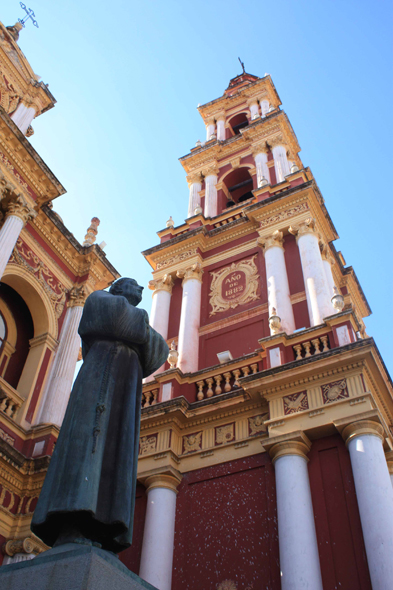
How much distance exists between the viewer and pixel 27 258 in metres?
15.4

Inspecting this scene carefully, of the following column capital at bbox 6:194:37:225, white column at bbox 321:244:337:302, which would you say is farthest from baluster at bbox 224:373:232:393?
column capital at bbox 6:194:37:225

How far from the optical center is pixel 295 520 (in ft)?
28.5

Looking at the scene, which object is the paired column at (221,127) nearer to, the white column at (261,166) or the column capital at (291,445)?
the white column at (261,166)

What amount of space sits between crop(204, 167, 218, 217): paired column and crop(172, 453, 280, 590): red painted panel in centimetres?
997

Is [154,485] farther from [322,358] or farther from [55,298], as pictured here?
[55,298]

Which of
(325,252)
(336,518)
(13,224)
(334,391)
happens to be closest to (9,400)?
(13,224)

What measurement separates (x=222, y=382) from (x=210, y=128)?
14421 millimetres

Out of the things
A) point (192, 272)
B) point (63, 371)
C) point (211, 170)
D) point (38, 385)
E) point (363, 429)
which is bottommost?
point (363, 429)

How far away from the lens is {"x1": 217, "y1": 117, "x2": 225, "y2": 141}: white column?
22359mm

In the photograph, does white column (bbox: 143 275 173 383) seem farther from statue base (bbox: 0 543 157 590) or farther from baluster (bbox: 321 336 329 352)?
statue base (bbox: 0 543 157 590)

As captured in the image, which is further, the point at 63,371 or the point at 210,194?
the point at 210,194

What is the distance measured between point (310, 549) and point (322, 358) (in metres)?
3.32

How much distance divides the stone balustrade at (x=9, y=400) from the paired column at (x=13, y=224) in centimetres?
270

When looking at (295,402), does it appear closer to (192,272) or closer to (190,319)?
(190,319)
